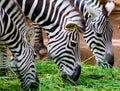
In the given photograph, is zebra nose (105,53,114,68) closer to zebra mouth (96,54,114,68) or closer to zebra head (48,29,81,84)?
zebra mouth (96,54,114,68)

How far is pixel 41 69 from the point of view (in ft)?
20.5

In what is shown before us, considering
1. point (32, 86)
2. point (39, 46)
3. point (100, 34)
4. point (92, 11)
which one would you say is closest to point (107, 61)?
point (100, 34)

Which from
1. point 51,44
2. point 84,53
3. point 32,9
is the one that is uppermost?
point 32,9

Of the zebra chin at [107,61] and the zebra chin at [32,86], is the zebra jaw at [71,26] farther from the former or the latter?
the zebra chin at [107,61]

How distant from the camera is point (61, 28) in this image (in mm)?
5469

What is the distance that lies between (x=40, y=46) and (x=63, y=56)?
255cm

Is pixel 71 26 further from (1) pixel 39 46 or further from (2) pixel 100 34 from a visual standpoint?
(1) pixel 39 46

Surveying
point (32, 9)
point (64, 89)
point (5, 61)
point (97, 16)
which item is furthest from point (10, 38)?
point (97, 16)

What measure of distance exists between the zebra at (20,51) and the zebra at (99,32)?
6.37 feet

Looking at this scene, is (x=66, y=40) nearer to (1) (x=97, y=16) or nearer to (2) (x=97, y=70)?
(2) (x=97, y=70)

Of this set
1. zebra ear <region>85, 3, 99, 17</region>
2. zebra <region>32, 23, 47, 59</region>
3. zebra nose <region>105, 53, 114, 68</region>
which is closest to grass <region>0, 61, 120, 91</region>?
zebra nose <region>105, 53, 114, 68</region>

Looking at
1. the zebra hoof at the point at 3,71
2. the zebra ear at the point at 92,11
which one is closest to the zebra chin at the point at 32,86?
the zebra hoof at the point at 3,71

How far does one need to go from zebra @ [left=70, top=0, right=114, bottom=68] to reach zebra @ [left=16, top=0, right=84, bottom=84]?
101cm

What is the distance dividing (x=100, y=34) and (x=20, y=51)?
2263 mm
